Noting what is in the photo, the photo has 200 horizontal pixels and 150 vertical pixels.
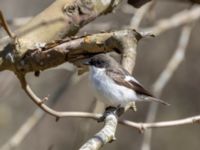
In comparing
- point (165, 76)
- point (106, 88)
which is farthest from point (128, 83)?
point (165, 76)

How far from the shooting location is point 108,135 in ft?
5.16

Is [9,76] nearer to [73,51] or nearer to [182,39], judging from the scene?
[73,51]

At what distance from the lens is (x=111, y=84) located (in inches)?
114

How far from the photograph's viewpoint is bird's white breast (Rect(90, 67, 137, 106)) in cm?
264

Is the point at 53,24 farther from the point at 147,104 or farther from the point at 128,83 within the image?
the point at 147,104

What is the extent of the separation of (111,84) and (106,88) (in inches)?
2.7

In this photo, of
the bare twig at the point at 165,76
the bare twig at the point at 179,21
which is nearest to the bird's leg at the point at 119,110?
the bare twig at the point at 165,76

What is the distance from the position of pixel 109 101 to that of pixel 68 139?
11.1ft

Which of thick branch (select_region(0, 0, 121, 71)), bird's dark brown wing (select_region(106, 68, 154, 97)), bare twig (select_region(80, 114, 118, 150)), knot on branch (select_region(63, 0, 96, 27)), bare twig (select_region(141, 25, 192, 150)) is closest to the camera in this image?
bare twig (select_region(80, 114, 118, 150))

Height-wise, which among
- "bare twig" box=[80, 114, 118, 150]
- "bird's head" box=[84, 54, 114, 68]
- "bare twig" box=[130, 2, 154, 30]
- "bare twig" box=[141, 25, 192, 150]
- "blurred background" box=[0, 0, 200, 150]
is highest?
"bare twig" box=[80, 114, 118, 150]

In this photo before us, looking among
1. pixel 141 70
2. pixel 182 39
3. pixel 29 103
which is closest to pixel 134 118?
pixel 141 70

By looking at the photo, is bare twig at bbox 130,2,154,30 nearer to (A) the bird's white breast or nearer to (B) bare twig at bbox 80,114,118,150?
(A) the bird's white breast

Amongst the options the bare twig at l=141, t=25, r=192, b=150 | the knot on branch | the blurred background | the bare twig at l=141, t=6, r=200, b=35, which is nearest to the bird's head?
the bare twig at l=141, t=25, r=192, b=150

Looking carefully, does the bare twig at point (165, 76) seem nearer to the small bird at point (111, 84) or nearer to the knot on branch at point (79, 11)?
the small bird at point (111, 84)
